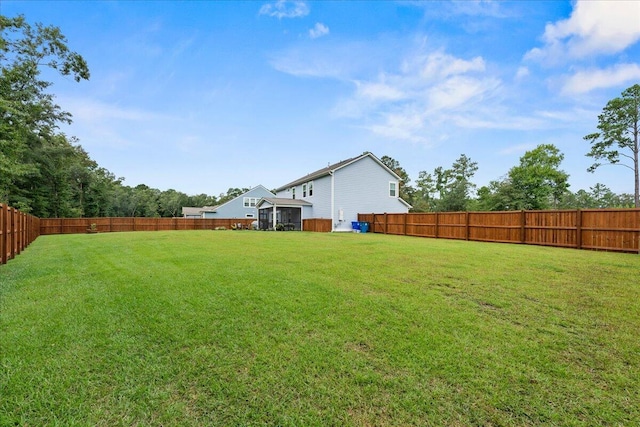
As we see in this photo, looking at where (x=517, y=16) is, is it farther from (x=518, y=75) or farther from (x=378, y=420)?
(x=378, y=420)

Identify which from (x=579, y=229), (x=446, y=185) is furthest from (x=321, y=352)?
(x=446, y=185)

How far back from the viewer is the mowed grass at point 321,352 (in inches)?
73.5

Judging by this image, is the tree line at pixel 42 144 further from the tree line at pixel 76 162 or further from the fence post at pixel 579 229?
the fence post at pixel 579 229

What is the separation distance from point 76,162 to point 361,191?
32.0 meters

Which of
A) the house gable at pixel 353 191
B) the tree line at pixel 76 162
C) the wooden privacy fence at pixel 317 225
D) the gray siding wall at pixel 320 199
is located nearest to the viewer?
the tree line at pixel 76 162

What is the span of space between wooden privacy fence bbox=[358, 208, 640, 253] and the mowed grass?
19.8 ft

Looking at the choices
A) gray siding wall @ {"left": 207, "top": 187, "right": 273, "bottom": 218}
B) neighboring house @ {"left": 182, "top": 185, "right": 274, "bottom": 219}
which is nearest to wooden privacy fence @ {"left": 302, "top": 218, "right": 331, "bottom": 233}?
neighboring house @ {"left": 182, "top": 185, "right": 274, "bottom": 219}

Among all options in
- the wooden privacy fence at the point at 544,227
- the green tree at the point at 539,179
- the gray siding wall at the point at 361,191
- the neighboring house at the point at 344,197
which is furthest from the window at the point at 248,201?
the green tree at the point at 539,179

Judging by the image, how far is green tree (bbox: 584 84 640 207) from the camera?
25.0 m

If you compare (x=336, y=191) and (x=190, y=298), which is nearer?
(x=190, y=298)

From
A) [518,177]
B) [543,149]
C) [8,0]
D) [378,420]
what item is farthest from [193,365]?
[543,149]

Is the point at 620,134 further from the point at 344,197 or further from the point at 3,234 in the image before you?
the point at 3,234

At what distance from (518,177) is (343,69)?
1186 inches

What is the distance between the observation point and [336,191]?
21859mm
